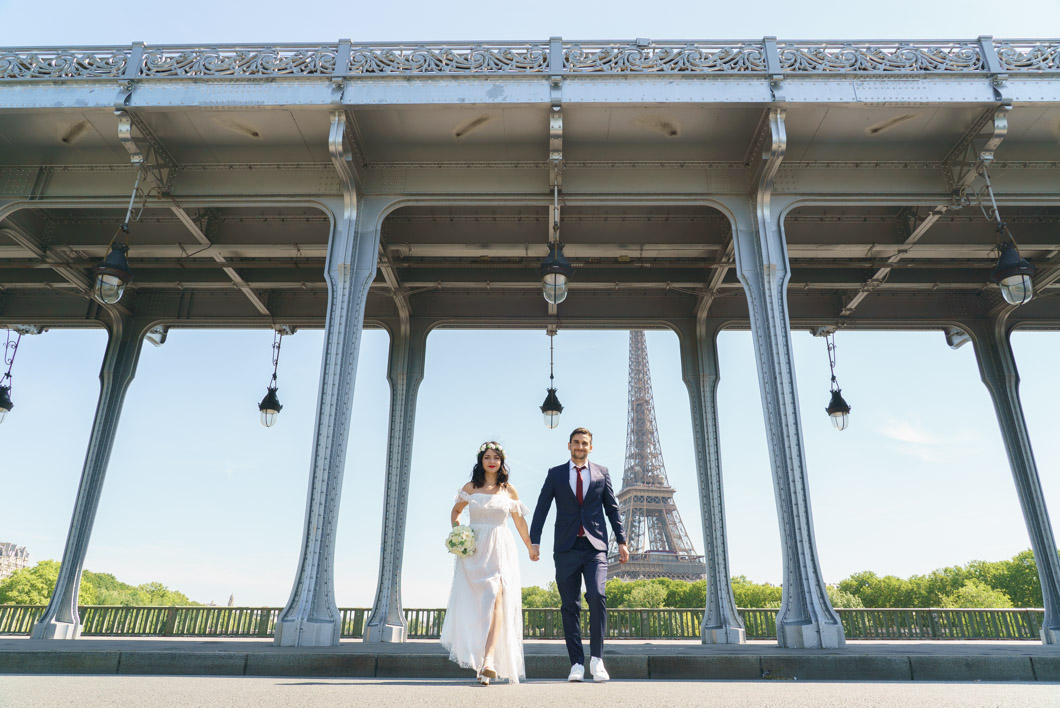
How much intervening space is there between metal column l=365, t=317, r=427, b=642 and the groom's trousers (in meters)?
6.92

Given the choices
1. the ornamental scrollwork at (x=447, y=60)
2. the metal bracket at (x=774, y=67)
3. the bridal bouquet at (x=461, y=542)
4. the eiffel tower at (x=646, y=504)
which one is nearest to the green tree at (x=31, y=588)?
the eiffel tower at (x=646, y=504)

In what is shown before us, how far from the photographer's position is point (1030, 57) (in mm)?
8484

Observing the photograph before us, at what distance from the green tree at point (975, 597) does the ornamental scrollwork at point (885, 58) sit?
132 feet

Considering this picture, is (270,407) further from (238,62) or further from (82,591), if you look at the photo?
(82,591)

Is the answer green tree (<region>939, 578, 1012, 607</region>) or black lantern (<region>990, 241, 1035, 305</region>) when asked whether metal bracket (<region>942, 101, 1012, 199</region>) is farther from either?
green tree (<region>939, 578, 1012, 607</region>)

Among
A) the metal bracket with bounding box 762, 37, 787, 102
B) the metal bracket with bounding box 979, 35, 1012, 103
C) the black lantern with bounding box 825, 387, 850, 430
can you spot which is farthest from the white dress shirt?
the black lantern with bounding box 825, 387, 850, 430

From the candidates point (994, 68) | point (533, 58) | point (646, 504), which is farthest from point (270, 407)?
point (646, 504)

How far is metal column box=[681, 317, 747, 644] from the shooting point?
11.2 m

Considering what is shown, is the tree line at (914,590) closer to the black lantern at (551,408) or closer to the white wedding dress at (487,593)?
the black lantern at (551,408)

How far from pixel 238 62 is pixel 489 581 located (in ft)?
24.3

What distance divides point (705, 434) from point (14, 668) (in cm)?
1030

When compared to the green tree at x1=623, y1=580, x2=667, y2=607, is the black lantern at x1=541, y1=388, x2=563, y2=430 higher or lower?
higher

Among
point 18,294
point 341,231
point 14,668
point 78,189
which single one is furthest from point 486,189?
point 18,294

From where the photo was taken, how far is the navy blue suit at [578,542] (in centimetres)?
511
